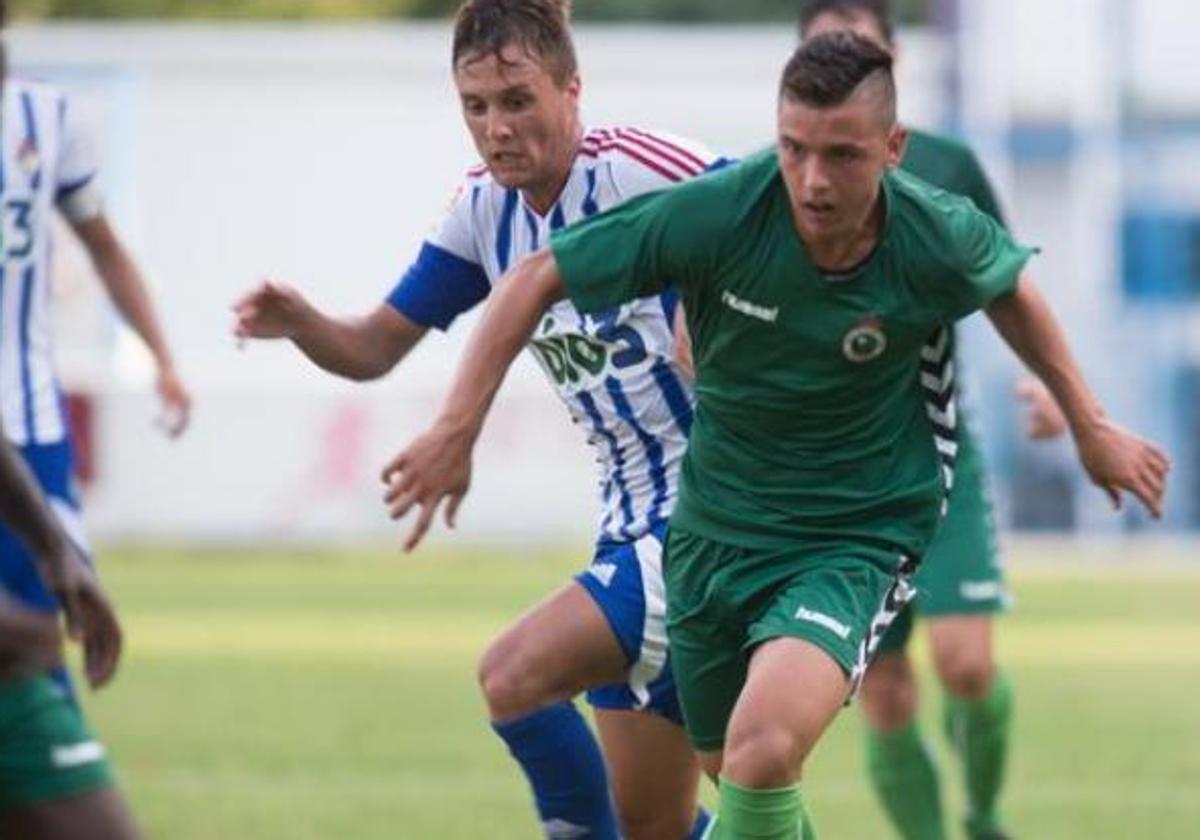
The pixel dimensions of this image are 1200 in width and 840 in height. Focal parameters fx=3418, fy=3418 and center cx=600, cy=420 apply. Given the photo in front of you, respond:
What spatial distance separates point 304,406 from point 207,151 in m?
5.51

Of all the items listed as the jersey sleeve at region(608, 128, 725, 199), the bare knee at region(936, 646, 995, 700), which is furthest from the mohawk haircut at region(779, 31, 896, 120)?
the bare knee at region(936, 646, 995, 700)

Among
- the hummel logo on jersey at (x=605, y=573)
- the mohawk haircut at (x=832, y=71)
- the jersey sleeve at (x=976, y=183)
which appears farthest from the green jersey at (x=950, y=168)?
the mohawk haircut at (x=832, y=71)

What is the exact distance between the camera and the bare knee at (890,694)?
10422 mm

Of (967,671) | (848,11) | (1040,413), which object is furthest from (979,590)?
(848,11)

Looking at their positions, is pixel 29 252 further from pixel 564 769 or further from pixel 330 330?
pixel 564 769

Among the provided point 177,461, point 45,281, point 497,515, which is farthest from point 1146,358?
point 45,281

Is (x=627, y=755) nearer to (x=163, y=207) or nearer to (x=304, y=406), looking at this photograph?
(x=304, y=406)

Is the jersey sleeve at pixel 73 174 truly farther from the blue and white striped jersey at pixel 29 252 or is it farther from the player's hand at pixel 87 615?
the player's hand at pixel 87 615

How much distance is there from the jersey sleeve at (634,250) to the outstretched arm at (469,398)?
0.06 m

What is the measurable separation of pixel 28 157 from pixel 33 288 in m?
0.37

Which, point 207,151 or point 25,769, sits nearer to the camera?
point 25,769

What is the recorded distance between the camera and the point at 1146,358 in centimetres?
3259

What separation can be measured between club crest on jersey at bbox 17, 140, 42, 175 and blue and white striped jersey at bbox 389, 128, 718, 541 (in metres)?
1.39

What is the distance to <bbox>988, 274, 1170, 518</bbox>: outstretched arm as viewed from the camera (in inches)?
299
